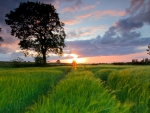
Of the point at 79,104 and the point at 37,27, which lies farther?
the point at 37,27

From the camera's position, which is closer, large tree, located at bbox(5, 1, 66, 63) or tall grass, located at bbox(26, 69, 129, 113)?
tall grass, located at bbox(26, 69, 129, 113)

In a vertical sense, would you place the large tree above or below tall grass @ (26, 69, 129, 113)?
above

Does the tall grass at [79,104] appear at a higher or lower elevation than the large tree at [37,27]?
lower

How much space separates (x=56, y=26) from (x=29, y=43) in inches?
266

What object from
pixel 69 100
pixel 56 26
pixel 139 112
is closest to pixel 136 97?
pixel 139 112

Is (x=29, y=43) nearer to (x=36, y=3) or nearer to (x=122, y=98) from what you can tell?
(x=36, y=3)

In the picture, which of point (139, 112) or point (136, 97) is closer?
point (139, 112)

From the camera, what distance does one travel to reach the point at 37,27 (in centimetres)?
4519

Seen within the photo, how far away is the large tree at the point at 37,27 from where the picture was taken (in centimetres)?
4391

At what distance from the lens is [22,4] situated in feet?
155

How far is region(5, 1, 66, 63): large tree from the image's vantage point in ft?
144

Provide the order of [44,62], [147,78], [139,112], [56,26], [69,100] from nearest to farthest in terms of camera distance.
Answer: [69,100], [139,112], [147,78], [44,62], [56,26]

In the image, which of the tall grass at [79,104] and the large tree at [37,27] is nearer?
the tall grass at [79,104]

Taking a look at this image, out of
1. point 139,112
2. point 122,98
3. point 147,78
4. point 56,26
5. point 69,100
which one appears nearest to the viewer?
point 69,100
